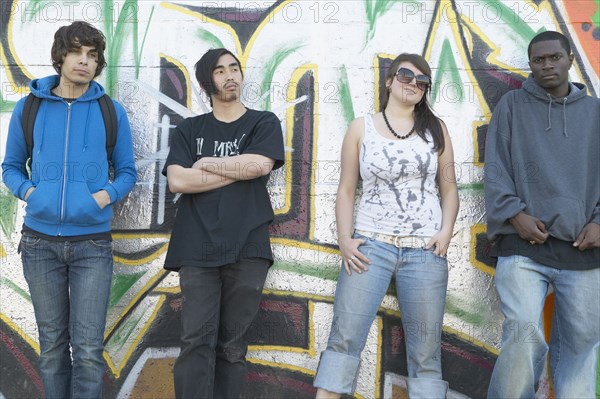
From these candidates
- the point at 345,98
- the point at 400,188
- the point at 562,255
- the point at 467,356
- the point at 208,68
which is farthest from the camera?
the point at 345,98

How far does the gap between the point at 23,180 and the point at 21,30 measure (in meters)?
1.32

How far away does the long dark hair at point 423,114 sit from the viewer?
14.0ft

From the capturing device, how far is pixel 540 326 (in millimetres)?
3982

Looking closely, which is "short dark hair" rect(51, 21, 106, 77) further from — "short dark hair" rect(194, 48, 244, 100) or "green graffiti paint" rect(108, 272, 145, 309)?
"green graffiti paint" rect(108, 272, 145, 309)

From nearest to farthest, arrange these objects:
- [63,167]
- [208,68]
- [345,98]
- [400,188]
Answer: [63,167] → [400,188] → [208,68] → [345,98]

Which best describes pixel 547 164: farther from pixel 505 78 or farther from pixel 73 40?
pixel 73 40

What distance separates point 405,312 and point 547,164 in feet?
3.77

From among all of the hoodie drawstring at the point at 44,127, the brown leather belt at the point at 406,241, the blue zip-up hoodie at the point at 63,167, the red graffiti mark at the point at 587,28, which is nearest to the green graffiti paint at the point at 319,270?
the brown leather belt at the point at 406,241

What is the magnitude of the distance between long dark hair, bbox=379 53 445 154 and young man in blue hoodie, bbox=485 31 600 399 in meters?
0.30

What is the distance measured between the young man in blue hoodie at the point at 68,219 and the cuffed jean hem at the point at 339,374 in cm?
126

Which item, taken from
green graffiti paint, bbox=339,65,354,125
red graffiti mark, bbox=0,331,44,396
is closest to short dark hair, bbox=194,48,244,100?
green graffiti paint, bbox=339,65,354,125

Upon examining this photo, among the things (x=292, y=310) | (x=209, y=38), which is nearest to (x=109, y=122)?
(x=209, y=38)

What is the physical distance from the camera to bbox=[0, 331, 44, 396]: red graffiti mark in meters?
4.75

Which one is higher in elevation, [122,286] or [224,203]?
[224,203]
